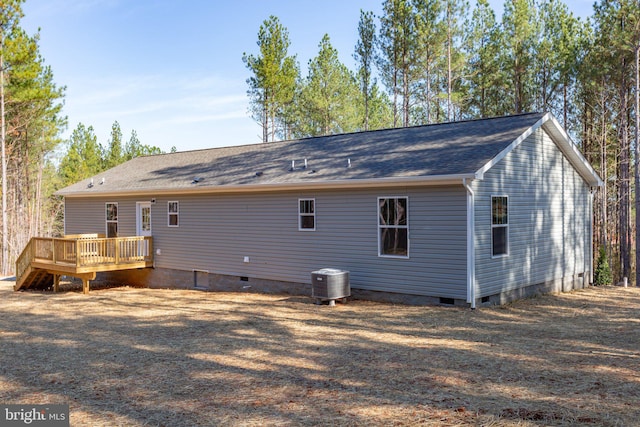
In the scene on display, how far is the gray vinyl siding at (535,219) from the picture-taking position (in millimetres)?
11594

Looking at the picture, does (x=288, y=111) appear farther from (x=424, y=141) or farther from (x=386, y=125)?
(x=424, y=141)

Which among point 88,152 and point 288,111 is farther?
point 88,152

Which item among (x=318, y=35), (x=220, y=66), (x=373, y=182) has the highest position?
(x=318, y=35)

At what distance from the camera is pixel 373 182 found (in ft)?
39.3

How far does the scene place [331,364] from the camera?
7273mm

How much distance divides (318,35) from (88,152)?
78.2 feet

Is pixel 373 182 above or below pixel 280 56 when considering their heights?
below

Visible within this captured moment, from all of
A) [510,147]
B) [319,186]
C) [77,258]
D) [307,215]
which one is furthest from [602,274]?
[77,258]

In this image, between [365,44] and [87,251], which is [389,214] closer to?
[87,251]

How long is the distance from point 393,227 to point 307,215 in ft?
8.72

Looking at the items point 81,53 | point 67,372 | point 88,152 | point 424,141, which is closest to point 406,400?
point 67,372

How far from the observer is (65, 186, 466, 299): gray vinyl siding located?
11.4 meters

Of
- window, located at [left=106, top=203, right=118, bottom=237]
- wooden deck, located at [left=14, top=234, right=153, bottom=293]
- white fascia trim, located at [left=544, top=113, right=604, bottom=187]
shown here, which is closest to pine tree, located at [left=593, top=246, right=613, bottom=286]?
white fascia trim, located at [left=544, top=113, right=604, bottom=187]

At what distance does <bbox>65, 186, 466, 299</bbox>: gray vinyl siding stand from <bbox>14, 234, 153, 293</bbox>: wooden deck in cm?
71
